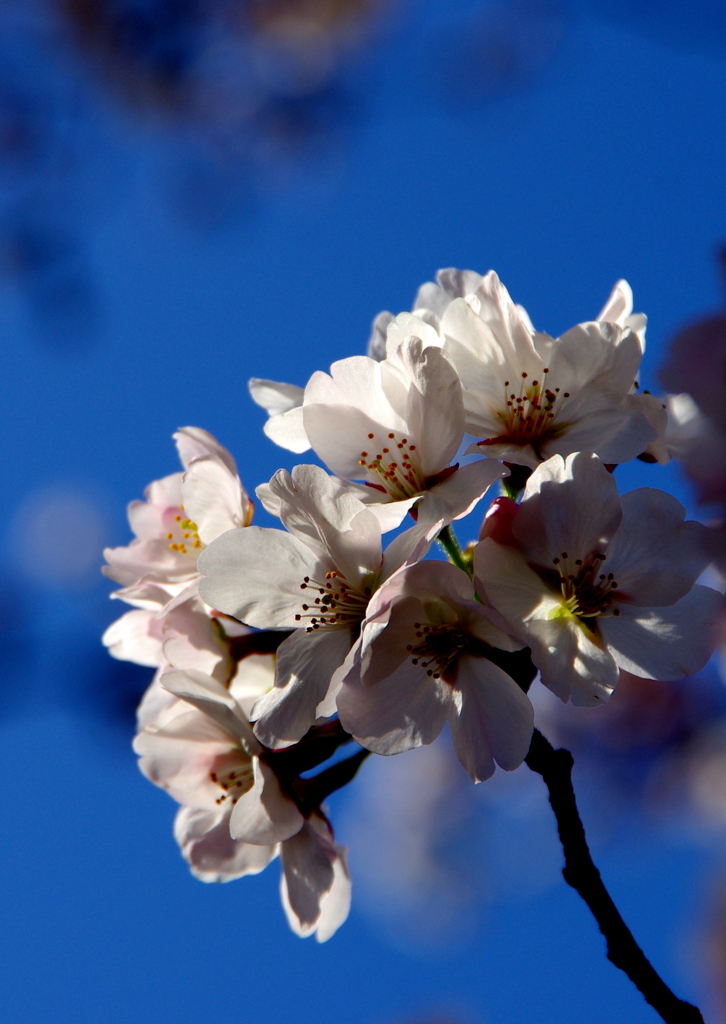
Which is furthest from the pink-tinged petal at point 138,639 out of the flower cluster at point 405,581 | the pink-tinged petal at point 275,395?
the pink-tinged petal at point 275,395

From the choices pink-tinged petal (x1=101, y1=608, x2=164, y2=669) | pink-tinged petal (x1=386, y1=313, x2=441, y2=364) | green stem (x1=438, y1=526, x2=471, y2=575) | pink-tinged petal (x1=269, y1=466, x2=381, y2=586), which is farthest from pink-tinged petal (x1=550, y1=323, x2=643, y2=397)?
pink-tinged petal (x1=101, y1=608, x2=164, y2=669)

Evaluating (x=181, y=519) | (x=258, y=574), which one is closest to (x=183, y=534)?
(x=181, y=519)

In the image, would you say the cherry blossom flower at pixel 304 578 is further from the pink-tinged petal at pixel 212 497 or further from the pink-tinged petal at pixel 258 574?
the pink-tinged petal at pixel 212 497

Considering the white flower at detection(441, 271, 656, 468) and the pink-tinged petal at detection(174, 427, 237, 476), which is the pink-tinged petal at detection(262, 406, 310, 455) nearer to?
the pink-tinged petal at detection(174, 427, 237, 476)

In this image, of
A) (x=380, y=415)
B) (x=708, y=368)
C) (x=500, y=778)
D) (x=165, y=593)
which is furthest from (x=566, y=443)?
(x=500, y=778)

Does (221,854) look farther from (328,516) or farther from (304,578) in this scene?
(328,516)

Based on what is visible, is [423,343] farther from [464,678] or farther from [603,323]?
[464,678]

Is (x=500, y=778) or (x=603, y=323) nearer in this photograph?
(x=603, y=323)
